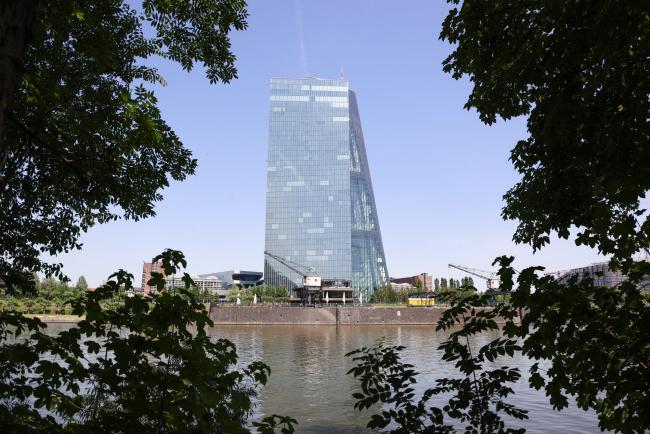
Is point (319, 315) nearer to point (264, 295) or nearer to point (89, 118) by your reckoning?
point (264, 295)

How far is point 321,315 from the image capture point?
137m

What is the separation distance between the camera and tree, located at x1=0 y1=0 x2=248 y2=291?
29.9 feet

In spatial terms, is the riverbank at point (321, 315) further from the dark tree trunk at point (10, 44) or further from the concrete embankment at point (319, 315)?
the dark tree trunk at point (10, 44)

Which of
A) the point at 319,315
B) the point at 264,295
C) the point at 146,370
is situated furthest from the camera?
the point at 264,295

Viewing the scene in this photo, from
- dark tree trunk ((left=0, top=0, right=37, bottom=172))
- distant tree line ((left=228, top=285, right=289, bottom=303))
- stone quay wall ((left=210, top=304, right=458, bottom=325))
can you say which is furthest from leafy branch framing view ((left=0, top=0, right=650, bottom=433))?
distant tree line ((left=228, top=285, right=289, bottom=303))

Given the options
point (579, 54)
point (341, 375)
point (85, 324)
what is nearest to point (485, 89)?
point (579, 54)

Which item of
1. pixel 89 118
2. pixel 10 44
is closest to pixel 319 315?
pixel 89 118

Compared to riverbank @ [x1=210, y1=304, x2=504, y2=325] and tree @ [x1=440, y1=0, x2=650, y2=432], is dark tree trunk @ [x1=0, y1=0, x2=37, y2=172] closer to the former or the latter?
tree @ [x1=440, y1=0, x2=650, y2=432]

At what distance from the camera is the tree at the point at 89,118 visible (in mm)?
9102

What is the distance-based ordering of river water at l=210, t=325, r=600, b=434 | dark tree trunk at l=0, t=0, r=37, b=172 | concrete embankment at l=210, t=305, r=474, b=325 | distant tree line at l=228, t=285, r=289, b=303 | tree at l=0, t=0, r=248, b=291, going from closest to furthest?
dark tree trunk at l=0, t=0, r=37, b=172 < tree at l=0, t=0, r=248, b=291 < river water at l=210, t=325, r=600, b=434 < concrete embankment at l=210, t=305, r=474, b=325 < distant tree line at l=228, t=285, r=289, b=303

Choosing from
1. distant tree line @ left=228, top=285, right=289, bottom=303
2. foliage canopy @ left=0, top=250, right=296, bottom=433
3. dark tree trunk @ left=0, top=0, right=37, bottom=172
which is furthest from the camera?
distant tree line @ left=228, top=285, right=289, bottom=303

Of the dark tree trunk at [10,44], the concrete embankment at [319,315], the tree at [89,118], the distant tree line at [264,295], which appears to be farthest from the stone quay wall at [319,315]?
the dark tree trunk at [10,44]

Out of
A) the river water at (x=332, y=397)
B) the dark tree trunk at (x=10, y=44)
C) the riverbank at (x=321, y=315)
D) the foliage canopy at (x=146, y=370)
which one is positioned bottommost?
the riverbank at (x=321, y=315)

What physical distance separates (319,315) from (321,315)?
599 mm
